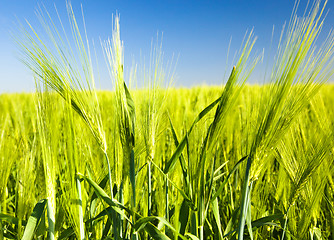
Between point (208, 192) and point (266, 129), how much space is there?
0.19 meters

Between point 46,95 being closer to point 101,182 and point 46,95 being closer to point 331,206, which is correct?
point 101,182

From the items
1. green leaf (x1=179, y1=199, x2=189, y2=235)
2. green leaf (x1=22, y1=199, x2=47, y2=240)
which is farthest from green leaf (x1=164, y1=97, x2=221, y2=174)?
green leaf (x1=22, y1=199, x2=47, y2=240)

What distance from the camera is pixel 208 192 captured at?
65cm

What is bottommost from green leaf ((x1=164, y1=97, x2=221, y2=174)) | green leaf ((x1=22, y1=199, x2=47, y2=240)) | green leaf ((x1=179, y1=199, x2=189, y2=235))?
green leaf ((x1=179, y1=199, x2=189, y2=235))

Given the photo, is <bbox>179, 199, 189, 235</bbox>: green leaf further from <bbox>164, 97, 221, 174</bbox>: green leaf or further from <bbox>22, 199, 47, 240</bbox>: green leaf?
<bbox>22, 199, 47, 240</bbox>: green leaf

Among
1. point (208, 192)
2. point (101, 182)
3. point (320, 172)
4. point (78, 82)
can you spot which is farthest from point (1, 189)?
point (320, 172)

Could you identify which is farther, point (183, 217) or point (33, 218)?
point (183, 217)

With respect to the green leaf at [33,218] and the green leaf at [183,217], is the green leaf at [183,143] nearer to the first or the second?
the green leaf at [183,217]

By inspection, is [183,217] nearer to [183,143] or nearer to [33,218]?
[183,143]

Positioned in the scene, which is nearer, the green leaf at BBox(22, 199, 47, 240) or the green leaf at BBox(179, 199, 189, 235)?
the green leaf at BBox(22, 199, 47, 240)

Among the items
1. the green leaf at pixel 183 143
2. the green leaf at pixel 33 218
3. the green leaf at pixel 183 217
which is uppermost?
the green leaf at pixel 183 143

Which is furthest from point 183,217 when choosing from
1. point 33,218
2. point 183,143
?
point 33,218

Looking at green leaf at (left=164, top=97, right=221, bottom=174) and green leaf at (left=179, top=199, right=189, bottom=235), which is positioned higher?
green leaf at (left=164, top=97, right=221, bottom=174)

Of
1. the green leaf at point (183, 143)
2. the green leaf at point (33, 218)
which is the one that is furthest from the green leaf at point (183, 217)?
the green leaf at point (33, 218)
